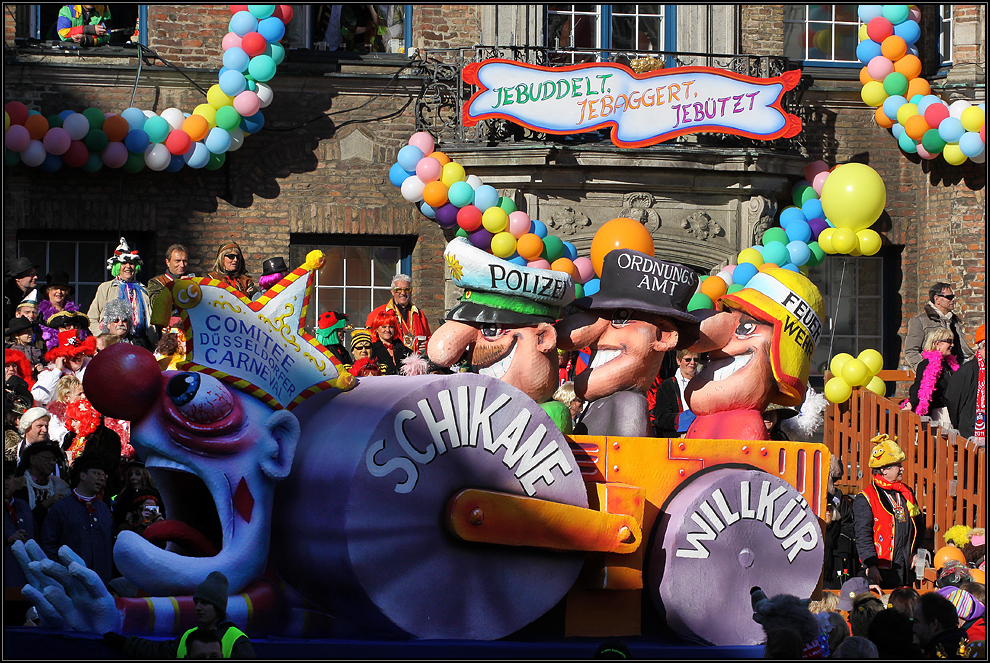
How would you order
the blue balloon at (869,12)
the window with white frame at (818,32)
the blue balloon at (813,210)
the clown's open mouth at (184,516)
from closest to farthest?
the clown's open mouth at (184,516), the blue balloon at (813,210), the blue balloon at (869,12), the window with white frame at (818,32)

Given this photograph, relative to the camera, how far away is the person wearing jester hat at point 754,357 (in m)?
6.86

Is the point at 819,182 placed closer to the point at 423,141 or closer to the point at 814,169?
the point at 814,169

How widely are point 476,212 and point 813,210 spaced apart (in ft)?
11.2

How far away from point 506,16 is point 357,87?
5.60ft

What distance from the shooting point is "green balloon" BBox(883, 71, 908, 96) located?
13430 mm

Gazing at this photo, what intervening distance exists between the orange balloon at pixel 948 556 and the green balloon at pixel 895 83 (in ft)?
21.0

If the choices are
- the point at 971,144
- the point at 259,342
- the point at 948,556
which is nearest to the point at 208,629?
the point at 259,342

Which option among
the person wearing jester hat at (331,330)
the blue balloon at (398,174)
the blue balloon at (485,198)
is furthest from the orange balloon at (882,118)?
the person wearing jester hat at (331,330)

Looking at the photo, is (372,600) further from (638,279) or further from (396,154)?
(396,154)

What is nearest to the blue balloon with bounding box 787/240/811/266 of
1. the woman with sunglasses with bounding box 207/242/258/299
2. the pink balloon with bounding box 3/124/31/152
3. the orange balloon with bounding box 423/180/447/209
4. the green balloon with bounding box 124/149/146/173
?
the orange balloon with bounding box 423/180/447/209

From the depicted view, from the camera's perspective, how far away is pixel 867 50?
1350 centimetres

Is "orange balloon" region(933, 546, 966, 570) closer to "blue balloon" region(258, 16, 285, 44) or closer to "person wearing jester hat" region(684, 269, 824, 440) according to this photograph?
"person wearing jester hat" region(684, 269, 824, 440)

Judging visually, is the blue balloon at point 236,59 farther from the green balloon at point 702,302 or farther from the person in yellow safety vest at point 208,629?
the person in yellow safety vest at point 208,629

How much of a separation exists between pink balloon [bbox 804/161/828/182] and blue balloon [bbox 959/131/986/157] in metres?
1.34
